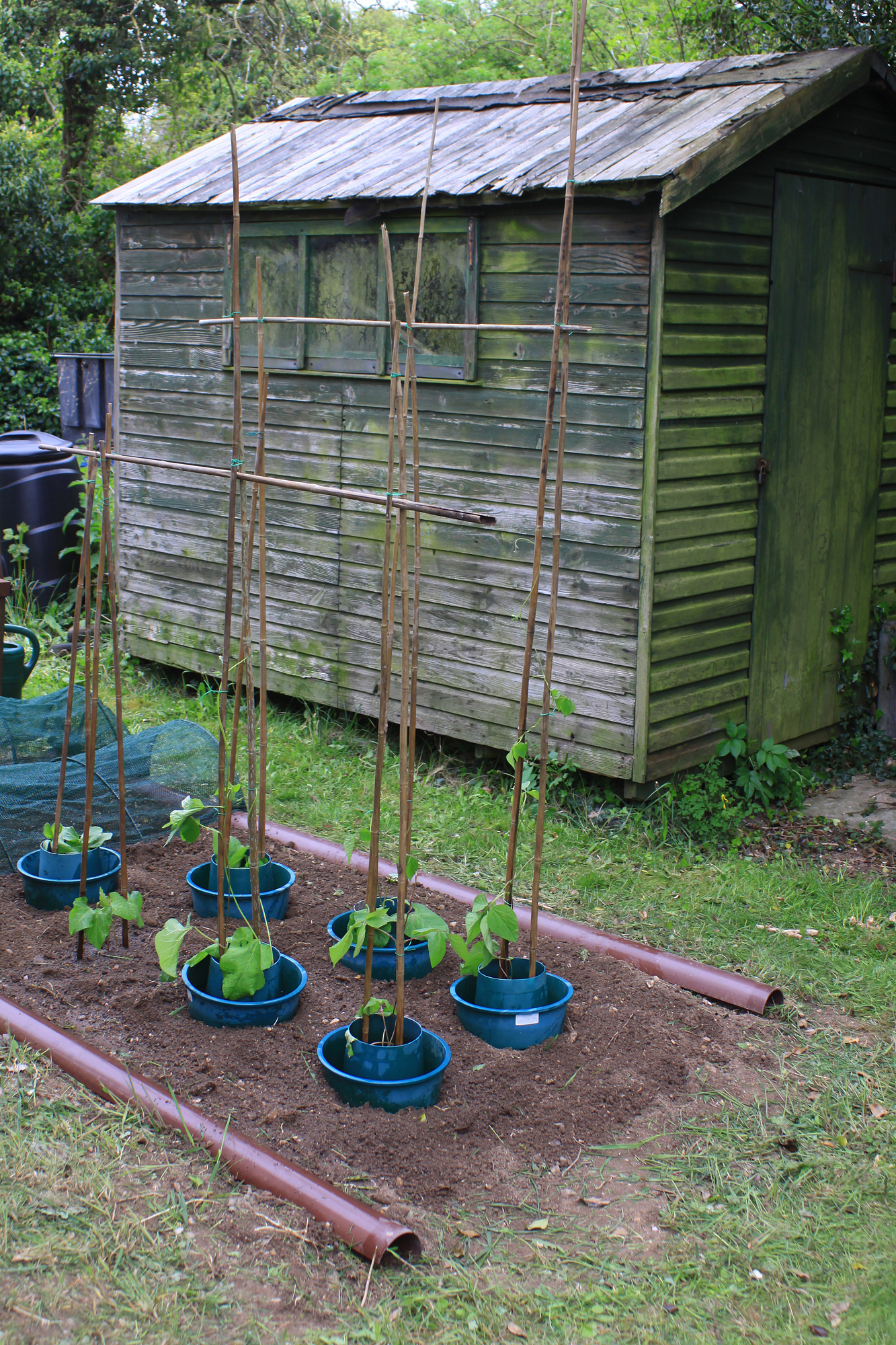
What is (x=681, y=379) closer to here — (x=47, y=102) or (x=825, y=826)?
(x=825, y=826)

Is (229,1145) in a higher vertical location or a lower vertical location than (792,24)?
lower

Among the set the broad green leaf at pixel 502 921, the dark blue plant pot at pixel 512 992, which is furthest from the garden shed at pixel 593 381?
the broad green leaf at pixel 502 921

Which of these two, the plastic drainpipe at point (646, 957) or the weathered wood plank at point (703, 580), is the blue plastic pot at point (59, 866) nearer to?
the plastic drainpipe at point (646, 957)

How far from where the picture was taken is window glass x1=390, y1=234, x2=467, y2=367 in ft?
18.1

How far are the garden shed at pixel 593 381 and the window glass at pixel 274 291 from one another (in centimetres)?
2

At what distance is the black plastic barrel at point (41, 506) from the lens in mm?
8477

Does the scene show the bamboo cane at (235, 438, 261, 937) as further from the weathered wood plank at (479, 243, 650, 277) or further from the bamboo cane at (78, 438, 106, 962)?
the weathered wood plank at (479, 243, 650, 277)

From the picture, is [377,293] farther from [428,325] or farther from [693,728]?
[693,728]

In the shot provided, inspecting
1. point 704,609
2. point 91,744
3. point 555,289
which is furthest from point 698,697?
point 91,744

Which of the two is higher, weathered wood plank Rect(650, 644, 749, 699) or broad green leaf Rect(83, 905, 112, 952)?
weathered wood plank Rect(650, 644, 749, 699)

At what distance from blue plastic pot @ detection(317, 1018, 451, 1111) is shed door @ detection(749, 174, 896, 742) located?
3.20 meters

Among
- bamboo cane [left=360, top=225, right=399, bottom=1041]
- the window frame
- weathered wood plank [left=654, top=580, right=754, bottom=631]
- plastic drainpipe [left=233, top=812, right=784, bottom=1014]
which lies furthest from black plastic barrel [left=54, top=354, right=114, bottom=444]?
bamboo cane [left=360, top=225, right=399, bottom=1041]

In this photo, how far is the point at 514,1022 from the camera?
3.42m

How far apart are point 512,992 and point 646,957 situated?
0.68 m
